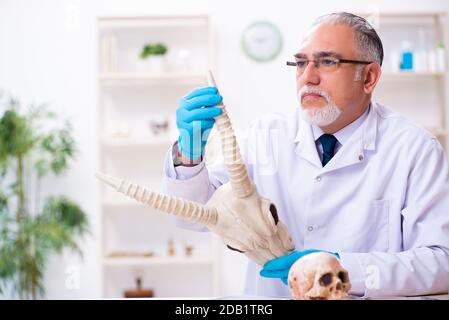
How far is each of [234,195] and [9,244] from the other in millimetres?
1942

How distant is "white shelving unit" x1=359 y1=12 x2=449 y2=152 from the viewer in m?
2.45

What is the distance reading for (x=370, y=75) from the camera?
126 cm

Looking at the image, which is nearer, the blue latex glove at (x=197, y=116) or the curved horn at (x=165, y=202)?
the curved horn at (x=165, y=202)

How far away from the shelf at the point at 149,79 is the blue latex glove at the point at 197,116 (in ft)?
6.00

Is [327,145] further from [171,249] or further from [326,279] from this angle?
[171,249]

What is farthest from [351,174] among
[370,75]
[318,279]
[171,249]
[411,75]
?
[171,249]

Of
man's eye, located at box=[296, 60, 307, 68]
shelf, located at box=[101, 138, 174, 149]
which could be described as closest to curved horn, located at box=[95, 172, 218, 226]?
man's eye, located at box=[296, 60, 307, 68]

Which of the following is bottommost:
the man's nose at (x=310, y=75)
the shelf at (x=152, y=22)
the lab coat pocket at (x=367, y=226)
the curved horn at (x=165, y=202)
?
the lab coat pocket at (x=367, y=226)

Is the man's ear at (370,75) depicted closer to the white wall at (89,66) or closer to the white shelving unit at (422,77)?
the white wall at (89,66)

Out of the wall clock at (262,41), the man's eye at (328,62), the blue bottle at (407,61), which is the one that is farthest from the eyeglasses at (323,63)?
the blue bottle at (407,61)

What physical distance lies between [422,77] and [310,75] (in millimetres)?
1627

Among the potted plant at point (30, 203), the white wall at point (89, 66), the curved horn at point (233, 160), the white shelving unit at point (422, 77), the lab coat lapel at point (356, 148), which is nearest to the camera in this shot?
the curved horn at point (233, 160)

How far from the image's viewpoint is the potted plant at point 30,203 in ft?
8.78
